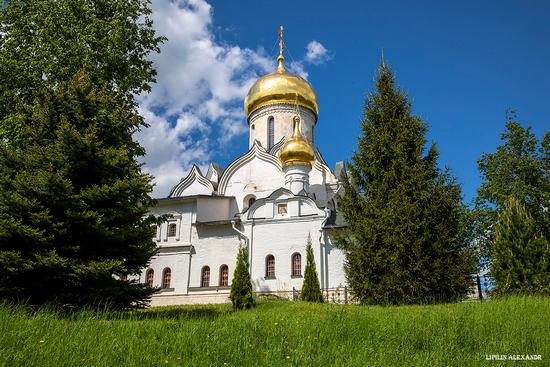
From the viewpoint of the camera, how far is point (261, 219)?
21.0 metres

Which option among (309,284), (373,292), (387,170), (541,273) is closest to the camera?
(373,292)

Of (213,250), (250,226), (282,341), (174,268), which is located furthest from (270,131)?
(282,341)

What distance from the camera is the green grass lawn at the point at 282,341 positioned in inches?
177

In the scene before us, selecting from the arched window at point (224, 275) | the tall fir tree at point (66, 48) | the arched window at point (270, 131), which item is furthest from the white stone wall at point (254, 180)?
the tall fir tree at point (66, 48)

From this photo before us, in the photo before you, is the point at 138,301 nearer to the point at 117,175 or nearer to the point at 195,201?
the point at 117,175

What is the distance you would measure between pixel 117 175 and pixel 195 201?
13.0 metres

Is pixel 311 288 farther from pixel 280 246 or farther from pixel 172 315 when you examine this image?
pixel 172 315

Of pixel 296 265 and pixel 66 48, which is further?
pixel 296 265

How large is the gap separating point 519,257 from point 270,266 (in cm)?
1005

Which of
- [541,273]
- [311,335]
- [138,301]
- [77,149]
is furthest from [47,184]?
[541,273]

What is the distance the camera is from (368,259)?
37.1 feet

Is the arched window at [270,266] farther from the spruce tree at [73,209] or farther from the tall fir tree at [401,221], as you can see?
the spruce tree at [73,209]

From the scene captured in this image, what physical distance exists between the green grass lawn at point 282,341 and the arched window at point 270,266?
13.3 metres

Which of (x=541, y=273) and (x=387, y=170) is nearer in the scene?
(x=387, y=170)
